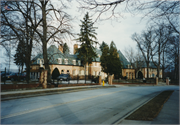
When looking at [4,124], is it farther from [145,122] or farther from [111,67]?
[111,67]

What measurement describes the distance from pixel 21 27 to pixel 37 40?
92.4 inches

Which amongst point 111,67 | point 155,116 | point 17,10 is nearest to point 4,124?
point 155,116

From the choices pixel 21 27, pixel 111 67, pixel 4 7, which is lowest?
pixel 111 67

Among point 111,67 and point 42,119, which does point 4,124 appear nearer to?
point 42,119

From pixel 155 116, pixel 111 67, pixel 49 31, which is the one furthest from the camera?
pixel 111 67

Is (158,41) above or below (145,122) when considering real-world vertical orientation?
above

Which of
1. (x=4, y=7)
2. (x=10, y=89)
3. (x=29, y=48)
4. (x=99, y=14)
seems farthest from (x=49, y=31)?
(x=99, y=14)

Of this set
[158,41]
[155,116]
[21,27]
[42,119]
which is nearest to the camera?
[42,119]

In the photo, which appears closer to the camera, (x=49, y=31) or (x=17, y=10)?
(x=17, y=10)

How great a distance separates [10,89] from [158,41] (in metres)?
42.9

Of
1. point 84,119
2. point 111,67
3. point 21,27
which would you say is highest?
point 21,27

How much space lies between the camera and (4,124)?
19.1ft

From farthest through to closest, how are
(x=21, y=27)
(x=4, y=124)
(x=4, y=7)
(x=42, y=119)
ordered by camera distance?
(x=21, y=27), (x=4, y=7), (x=42, y=119), (x=4, y=124)

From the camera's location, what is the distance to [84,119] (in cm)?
656
